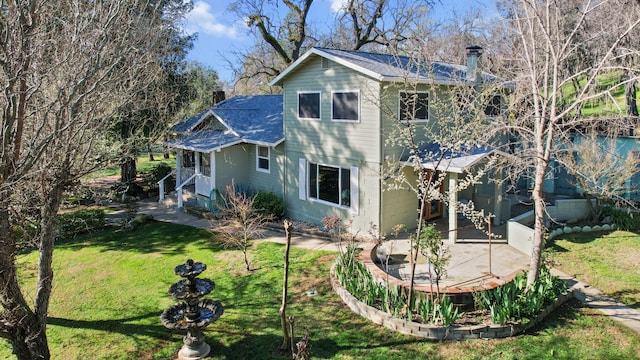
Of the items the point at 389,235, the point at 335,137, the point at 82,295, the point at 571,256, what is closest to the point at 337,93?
the point at 335,137

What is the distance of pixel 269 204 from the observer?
1734 cm

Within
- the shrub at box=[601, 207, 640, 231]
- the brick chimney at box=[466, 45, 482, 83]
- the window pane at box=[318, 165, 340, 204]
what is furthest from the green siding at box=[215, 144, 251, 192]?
the shrub at box=[601, 207, 640, 231]

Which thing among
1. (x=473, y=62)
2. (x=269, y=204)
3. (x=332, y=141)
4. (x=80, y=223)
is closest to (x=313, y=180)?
(x=332, y=141)

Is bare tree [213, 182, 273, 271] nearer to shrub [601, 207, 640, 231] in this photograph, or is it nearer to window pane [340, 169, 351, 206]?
window pane [340, 169, 351, 206]

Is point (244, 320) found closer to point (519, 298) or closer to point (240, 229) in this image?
point (240, 229)

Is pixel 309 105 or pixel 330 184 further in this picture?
pixel 309 105

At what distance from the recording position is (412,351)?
8.21m

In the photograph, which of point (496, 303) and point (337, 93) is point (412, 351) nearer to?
point (496, 303)

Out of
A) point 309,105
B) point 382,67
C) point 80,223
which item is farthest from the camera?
point 80,223

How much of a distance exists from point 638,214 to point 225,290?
15.6 meters

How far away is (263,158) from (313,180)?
3.36 metres

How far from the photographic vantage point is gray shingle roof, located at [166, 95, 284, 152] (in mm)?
18594

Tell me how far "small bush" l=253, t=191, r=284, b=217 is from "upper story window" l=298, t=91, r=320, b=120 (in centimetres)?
339

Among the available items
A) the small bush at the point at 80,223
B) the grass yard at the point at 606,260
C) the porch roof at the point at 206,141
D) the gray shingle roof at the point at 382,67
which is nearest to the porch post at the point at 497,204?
the grass yard at the point at 606,260
